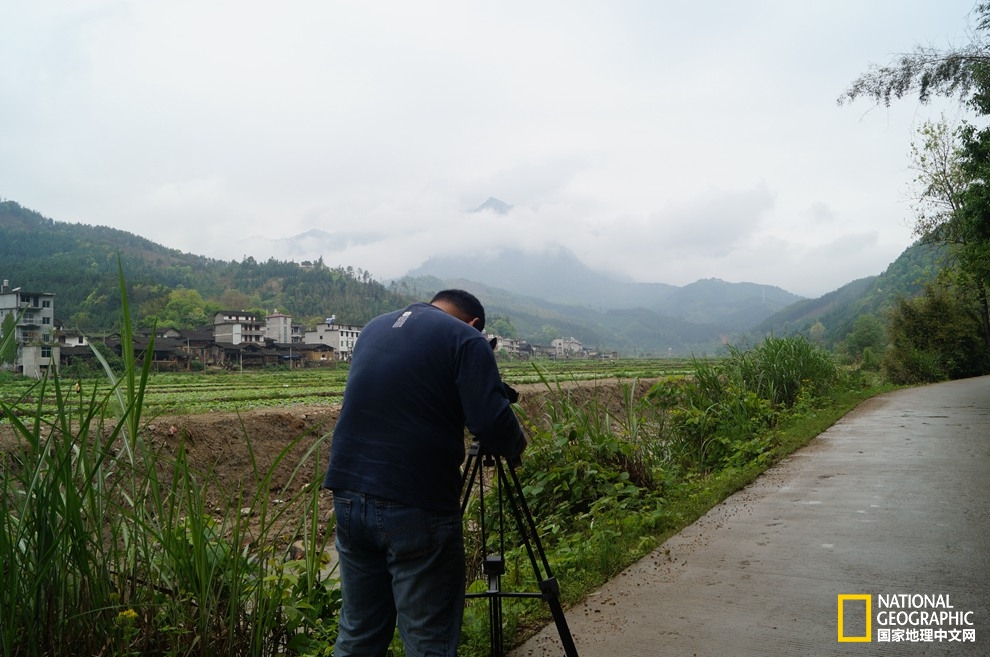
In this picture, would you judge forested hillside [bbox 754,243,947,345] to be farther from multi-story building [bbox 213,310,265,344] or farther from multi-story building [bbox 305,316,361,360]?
multi-story building [bbox 213,310,265,344]

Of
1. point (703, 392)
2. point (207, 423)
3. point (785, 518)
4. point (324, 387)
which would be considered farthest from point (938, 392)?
point (324, 387)

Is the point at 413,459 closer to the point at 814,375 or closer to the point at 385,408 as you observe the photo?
the point at 385,408

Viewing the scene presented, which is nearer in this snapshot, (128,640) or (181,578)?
(128,640)

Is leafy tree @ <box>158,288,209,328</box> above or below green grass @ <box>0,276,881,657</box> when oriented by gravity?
above

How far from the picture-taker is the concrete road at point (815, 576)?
304 centimetres

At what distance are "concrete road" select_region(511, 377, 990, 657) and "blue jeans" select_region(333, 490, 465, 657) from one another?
3.04 ft

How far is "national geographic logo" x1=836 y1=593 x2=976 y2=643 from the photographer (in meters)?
3.00

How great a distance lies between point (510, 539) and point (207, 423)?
13325 millimetres

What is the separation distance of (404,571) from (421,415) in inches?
20.3

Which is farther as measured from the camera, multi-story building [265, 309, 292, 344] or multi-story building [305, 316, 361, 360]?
multi-story building [265, 309, 292, 344]

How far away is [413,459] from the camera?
2373mm

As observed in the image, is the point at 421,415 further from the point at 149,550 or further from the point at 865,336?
the point at 865,336

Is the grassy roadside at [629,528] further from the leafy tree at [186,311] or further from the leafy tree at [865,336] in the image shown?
the leafy tree at [186,311]

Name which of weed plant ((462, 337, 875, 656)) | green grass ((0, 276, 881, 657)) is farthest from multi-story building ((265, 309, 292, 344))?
green grass ((0, 276, 881, 657))
